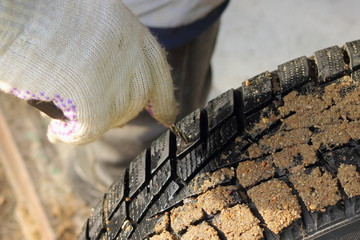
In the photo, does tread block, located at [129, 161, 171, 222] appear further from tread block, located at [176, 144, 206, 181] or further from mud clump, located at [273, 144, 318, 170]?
mud clump, located at [273, 144, 318, 170]

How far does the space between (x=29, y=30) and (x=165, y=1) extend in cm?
45

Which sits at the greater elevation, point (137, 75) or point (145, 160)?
point (137, 75)

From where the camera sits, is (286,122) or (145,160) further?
(145,160)

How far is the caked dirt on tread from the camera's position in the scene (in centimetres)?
97

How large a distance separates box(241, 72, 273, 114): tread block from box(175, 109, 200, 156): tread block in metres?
0.11

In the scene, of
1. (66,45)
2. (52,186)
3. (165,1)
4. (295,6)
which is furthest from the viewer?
(295,6)

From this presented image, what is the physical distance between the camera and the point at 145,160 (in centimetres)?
115

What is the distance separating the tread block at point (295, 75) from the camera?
3.55 ft

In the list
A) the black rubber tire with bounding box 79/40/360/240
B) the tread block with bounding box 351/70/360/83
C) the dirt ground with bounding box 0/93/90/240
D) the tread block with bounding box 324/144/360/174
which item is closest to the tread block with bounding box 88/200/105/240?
the black rubber tire with bounding box 79/40/360/240

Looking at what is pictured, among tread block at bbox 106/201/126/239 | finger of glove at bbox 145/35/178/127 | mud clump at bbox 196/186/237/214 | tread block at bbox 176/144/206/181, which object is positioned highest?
finger of glove at bbox 145/35/178/127

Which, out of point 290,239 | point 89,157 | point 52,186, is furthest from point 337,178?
point 52,186

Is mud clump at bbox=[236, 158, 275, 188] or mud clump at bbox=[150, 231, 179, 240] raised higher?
mud clump at bbox=[236, 158, 275, 188]

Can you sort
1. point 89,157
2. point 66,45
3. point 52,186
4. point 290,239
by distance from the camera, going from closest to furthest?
1. point 290,239
2. point 66,45
3. point 89,157
4. point 52,186

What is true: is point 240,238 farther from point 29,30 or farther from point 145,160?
point 29,30
